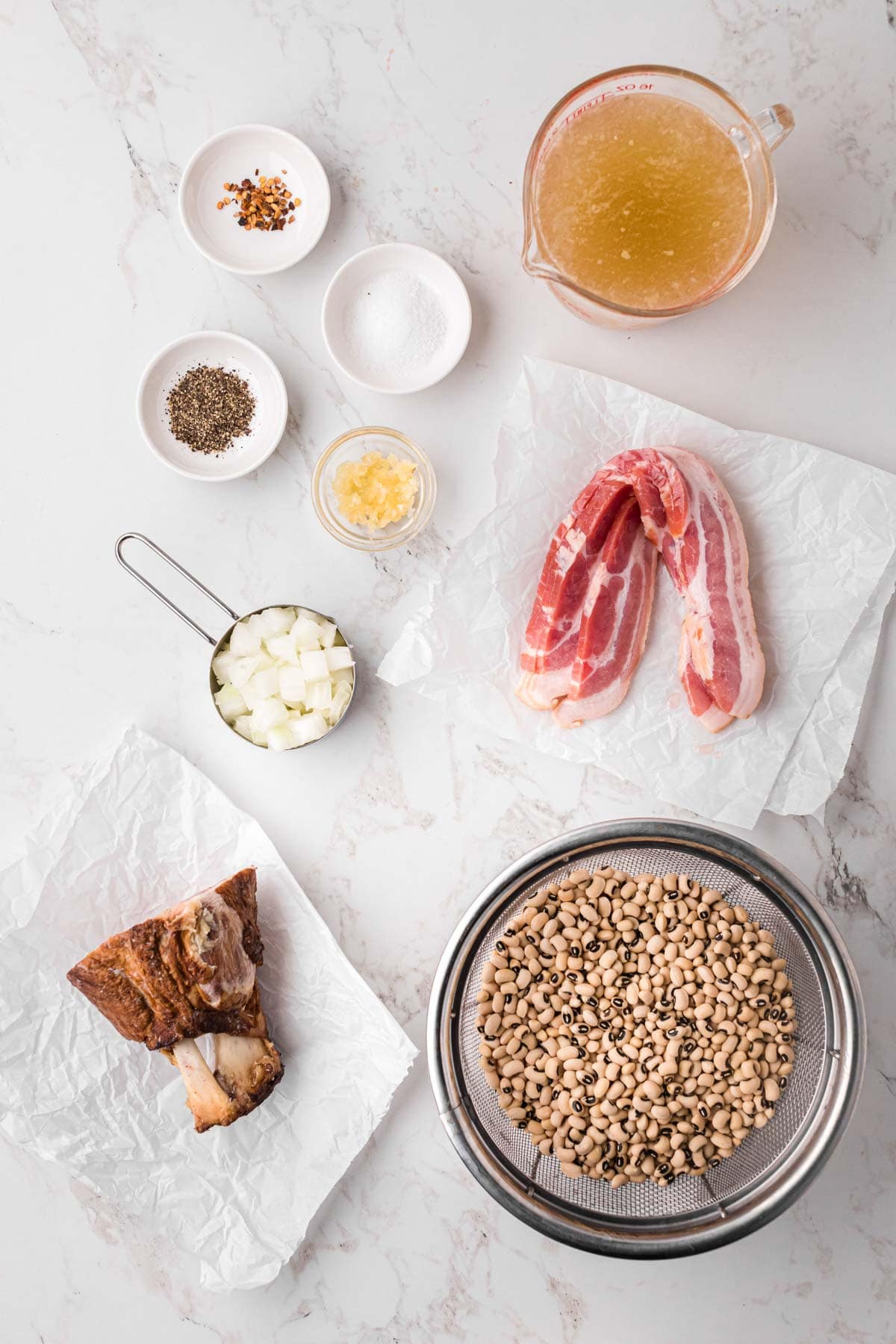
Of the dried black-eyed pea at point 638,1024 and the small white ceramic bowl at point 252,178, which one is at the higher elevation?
the small white ceramic bowl at point 252,178

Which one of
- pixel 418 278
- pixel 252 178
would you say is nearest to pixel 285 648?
pixel 418 278

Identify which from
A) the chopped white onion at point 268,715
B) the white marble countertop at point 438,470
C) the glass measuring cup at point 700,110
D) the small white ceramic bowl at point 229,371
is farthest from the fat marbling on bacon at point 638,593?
the small white ceramic bowl at point 229,371

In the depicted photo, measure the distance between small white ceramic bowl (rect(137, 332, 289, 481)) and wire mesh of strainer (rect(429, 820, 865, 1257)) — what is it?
113 cm

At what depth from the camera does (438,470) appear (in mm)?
2305

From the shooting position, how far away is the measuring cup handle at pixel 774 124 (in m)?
1.93

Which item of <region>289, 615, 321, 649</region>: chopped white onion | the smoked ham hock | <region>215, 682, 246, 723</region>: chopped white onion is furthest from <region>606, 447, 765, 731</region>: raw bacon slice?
the smoked ham hock

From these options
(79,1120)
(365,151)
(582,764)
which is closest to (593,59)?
(365,151)

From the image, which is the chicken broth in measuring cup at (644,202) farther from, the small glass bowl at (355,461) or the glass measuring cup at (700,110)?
the small glass bowl at (355,461)

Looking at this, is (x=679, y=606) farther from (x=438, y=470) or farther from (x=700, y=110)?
(x=700, y=110)

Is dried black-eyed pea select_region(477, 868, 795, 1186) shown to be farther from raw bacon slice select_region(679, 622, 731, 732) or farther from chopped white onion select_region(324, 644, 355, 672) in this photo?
chopped white onion select_region(324, 644, 355, 672)

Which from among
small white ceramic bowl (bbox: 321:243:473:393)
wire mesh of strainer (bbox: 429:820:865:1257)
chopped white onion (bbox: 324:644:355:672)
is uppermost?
small white ceramic bowl (bbox: 321:243:473:393)

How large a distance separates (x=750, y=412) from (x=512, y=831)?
1.13 metres

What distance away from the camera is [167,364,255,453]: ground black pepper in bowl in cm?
225

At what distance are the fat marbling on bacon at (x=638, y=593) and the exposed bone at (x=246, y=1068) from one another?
1000 millimetres
